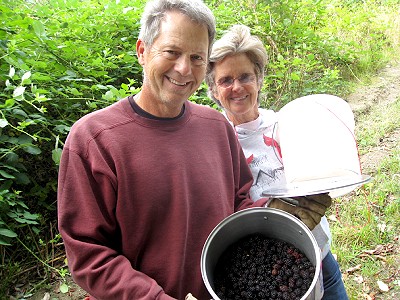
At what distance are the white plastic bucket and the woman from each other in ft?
1.42

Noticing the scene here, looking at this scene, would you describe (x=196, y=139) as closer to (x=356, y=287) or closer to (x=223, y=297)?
(x=223, y=297)

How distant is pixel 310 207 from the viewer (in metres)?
1.19

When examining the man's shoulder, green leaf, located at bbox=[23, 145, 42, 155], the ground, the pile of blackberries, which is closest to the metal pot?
the pile of blackberries

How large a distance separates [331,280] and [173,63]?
131cm

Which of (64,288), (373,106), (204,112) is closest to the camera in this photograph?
(204,112)

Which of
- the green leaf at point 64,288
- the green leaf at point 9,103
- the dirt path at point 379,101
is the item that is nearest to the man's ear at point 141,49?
the green leaf at point 9,103

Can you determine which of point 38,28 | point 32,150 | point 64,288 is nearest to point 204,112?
point 32,150

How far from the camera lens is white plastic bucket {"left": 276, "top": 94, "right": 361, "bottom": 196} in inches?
43.4

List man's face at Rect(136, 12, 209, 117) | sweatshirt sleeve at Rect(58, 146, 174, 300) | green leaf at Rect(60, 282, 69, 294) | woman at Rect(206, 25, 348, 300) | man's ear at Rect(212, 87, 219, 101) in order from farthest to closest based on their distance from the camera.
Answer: green leaf at Rect(60, 282, 69, 294)
man's ear at Rect(212, 87, 219, 101)
woman at Rect(206, 25, 348, 300)
man's face at Rect(136, 12, 209, 117)
sweatshirt sleeve at Rect(58, 146, 174, 300)

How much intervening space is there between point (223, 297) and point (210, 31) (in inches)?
35.3

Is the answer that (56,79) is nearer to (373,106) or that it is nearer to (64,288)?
(64,288)

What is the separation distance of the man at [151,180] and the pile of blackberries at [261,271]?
0.12 meters

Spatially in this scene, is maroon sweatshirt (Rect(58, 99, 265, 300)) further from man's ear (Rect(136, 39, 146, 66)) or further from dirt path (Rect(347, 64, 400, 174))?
dirt path (Rect(347, 64, 400, 174))

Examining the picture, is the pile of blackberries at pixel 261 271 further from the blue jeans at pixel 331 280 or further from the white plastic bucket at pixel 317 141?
the blue jeans at pixel 331 280
